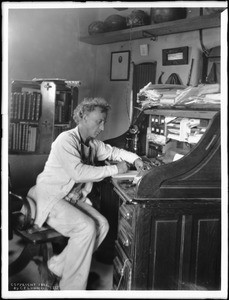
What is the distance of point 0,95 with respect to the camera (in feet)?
5.63

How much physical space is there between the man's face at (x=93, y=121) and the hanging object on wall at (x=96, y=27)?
7.94 feet

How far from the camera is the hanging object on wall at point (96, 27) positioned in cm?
460

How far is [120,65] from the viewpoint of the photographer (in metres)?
4.90

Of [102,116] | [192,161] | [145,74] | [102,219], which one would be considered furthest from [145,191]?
[145,74]

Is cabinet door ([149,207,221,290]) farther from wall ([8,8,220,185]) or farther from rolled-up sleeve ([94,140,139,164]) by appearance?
wall ([8,8,220,185])

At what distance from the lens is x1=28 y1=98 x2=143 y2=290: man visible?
7.53 ft

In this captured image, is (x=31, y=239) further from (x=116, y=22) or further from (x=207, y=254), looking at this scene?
(x=116, y=22)

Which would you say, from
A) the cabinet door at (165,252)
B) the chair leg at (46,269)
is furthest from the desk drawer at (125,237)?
the chair leg at (46,269)

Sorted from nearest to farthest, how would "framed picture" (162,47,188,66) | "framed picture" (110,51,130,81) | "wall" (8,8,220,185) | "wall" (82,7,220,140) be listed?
"wall" (82,7,220,140)
"framed picture" (162,47,188,66)
"wall" (8,8,220,185)
"framed picture" (110,51,130,81)

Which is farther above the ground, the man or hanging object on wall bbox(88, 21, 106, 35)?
hanging object on wall bbox(88, 21, 106, 35)

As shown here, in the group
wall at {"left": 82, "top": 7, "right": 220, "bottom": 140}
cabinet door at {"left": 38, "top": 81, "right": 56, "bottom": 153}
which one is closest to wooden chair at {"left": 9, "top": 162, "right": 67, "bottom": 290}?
cabinet door at {"left": 38, "top": 81, "right": 56, "bottom": 153}

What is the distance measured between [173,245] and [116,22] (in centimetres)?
346

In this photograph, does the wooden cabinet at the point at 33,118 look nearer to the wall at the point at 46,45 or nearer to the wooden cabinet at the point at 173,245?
the wall at the point at 46,45

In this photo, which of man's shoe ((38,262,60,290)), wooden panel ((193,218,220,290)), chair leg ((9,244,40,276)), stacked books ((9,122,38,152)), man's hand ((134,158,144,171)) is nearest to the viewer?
wooden panel ((193,218,220,290))
